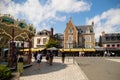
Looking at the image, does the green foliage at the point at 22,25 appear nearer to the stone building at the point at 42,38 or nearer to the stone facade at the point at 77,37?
the stone facade at the point at 77,37

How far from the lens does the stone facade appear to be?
7016 centimetres

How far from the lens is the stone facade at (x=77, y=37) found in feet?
230

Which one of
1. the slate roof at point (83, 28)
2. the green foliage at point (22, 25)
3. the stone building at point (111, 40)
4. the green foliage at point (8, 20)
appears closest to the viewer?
the green foliage at point (8, 20)

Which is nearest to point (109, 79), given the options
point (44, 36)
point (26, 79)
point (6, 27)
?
point (26, 79)

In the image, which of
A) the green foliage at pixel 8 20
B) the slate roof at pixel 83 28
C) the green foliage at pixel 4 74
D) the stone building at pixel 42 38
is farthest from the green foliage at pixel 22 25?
the stone building at pixel 42 38

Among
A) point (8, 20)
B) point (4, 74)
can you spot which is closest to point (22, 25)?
point (8, 20)

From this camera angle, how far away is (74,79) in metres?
13.1

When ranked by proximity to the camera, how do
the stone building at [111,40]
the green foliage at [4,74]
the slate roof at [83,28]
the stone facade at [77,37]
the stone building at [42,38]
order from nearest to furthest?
1. the green foliage at [4,74]
2. the stone facade at [77,37]
3. the slate roof at [83,28]
4. the stone building at [111,40]
5. the stone building at [42,38]

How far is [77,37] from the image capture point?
70688 millimetres

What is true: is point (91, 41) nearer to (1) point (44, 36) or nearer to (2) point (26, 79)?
(1) point (44, 36)

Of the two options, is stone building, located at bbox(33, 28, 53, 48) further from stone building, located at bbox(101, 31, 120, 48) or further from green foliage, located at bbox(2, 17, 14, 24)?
green foliage, located at bbox(2, 17, 14, 24)

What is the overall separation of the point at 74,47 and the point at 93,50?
9.01 meters

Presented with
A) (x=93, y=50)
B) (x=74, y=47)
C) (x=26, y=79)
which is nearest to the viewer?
(x=26, y=79)

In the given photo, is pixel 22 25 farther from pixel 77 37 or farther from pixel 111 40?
pixel 111 40
